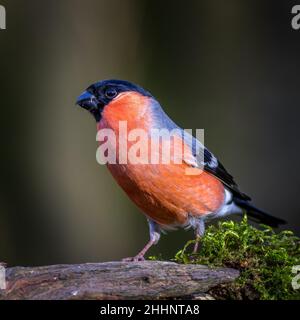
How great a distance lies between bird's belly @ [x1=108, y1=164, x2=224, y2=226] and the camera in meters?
5.01

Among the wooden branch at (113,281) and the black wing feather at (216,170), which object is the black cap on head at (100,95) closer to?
the black wing feather at (216,170)

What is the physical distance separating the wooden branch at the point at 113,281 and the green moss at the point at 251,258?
0.10 metres

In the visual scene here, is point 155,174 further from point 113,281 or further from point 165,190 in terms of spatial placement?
point 113,281

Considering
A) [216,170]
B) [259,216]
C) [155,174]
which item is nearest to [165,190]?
[155,174]

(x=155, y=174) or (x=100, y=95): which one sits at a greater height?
(x=100, y=95)

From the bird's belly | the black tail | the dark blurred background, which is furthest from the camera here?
the dark blurred background

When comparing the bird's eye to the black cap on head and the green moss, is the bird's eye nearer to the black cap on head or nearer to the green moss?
the black cap on head

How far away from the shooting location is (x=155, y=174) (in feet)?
16.4

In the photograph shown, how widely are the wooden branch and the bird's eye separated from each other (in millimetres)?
1789

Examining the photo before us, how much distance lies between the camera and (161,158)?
508 cm

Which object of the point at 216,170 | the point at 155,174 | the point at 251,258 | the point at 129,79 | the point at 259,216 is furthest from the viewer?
the point at 129,79

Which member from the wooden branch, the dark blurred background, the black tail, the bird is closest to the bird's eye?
the bird

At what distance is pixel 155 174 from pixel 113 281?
128 cm

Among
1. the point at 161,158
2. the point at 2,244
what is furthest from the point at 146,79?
the point at 161,158
